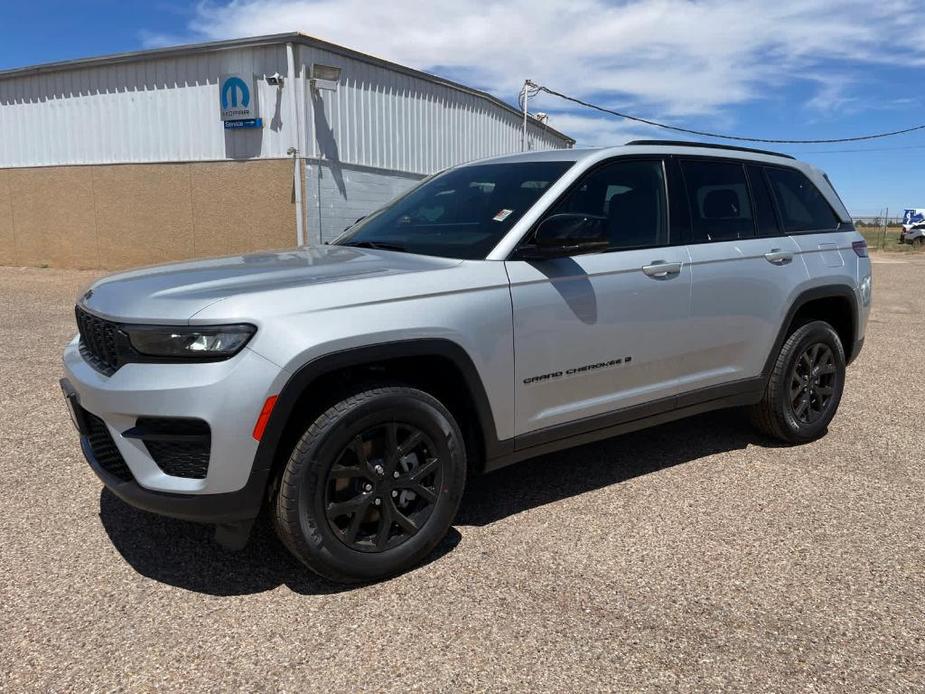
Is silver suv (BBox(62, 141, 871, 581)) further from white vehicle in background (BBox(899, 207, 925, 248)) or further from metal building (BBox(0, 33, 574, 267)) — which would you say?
white vehicle in background (BBox(899, 207, 925, 248))

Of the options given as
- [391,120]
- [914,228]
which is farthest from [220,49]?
[914,228]

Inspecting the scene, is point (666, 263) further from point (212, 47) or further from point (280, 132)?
point (212, 47)

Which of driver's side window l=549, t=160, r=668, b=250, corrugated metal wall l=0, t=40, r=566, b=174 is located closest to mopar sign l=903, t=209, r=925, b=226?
corrugated metal wall l=0, t=40, r=566, b=174

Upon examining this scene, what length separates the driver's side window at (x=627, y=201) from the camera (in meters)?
3.74

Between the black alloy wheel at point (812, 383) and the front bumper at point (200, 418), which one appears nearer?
the front bumper at point (200, 418)

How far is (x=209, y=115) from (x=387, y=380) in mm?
13430

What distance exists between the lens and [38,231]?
17438 millimetres

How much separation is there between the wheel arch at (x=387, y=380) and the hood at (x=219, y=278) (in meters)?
0.33

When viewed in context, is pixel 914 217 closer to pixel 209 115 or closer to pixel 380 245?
pixel 209 115

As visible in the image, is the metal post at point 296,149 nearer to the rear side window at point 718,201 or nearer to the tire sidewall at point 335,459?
the rear side window at point 718,201

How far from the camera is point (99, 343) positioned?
295 cm

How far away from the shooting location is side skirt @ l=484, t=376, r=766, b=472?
3434mm

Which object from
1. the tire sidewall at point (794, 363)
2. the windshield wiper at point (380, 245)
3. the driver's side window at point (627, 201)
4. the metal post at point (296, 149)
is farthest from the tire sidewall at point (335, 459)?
the metal post at point (296, 149)

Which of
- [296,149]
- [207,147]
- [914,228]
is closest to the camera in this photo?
[296,149]
